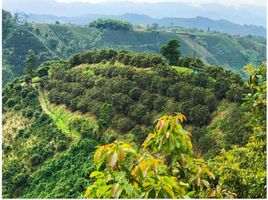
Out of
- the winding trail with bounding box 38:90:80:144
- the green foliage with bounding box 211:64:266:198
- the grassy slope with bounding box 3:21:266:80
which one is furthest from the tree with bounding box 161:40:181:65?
the grassy slope with bounding box 3:21:266:80

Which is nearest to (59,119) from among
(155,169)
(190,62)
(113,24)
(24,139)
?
(24,139)

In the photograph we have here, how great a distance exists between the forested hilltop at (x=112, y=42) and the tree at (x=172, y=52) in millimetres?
36314

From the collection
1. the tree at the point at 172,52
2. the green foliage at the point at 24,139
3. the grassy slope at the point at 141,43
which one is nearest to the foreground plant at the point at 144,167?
the green foliage at the point at 24,139

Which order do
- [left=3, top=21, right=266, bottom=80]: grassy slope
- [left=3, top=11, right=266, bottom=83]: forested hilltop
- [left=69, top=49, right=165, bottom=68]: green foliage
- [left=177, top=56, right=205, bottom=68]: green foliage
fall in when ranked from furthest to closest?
[left=3, top=21, right=266, bottom=80]: grassy slope < [left=3, top=11, right=266, bottom=83]: forested hilltop < [left=69, top=49, right=165, bottom=68]: green foliage < [left=177, top=56, right=205, bottom=68]: green foliage

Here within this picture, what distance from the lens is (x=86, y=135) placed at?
2441cm

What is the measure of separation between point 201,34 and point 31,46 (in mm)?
43175

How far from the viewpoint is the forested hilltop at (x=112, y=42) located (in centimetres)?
6481

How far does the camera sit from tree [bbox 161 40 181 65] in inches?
1105

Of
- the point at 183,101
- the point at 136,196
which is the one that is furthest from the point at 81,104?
the point at 136,196

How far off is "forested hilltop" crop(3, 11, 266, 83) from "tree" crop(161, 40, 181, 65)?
3631 cm

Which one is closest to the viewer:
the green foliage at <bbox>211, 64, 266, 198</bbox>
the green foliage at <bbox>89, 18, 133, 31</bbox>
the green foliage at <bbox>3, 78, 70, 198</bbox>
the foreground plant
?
the foreground plant

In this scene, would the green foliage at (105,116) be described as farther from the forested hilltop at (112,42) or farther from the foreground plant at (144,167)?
the forested hilltop at (112,42)

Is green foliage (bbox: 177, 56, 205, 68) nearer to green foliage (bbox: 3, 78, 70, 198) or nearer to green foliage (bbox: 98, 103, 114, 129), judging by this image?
green foliage (bbox: 98, 103, 114, 129)

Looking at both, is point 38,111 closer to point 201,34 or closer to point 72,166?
point 72,166
